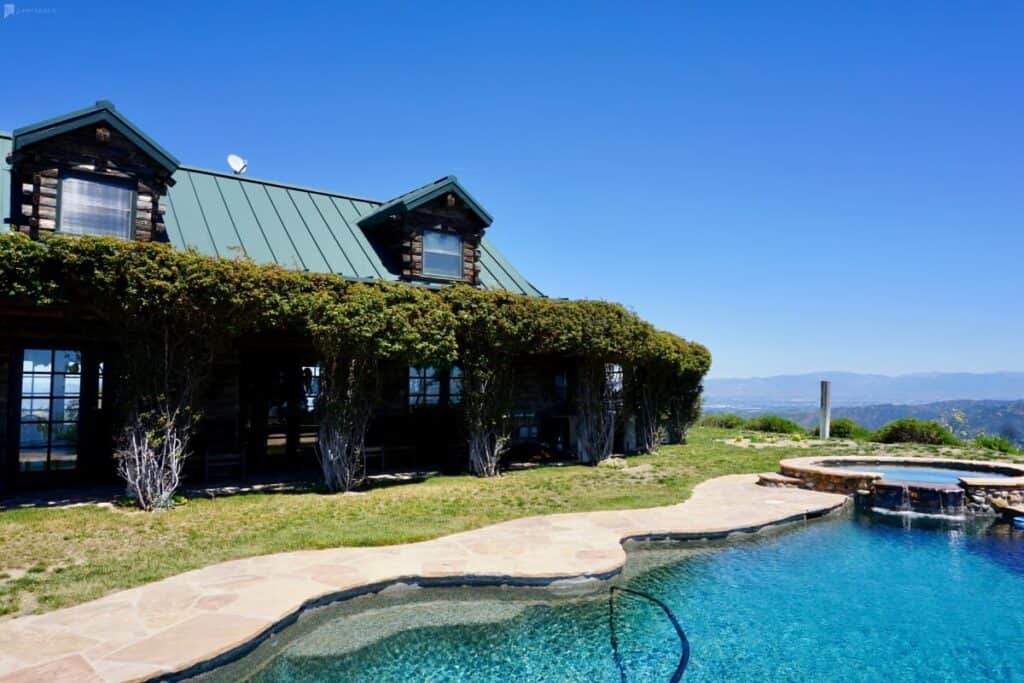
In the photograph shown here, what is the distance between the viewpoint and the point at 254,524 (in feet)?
28.5

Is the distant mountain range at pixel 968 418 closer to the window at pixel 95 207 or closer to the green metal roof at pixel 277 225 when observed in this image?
the green metal roof at pixel 277 225

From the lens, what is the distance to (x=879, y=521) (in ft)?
33.9

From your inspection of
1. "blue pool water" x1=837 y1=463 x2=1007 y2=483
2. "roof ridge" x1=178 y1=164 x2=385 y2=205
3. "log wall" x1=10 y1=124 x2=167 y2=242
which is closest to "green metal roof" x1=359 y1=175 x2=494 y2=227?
"roof ridge" x1=178 y1=164 x2=385 y2=205

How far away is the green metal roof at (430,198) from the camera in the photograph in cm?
1441

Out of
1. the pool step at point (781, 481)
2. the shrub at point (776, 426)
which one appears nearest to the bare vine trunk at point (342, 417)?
the pool step at point (781, 481)

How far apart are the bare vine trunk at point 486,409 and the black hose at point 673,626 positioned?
6.95 m

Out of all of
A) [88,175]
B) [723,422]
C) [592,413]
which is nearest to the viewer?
[88,175]

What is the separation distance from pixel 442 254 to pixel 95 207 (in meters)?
7.27

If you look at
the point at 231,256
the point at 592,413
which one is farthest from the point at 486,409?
the point at 231,256

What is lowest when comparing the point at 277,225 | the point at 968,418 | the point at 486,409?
the point at 968,418

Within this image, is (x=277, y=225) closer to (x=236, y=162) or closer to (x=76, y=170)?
(x=236, y=162)

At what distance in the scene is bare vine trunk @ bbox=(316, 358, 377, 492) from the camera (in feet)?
36.8

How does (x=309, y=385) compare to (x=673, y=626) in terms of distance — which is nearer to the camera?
(x=673, y=626)

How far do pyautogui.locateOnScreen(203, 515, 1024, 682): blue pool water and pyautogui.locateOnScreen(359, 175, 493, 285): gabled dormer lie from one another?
9199 millimetres
